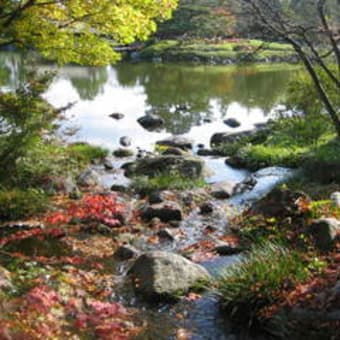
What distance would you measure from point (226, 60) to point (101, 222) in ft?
199

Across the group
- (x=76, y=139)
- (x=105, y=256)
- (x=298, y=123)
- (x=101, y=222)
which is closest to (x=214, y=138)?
(x=298, y=123)

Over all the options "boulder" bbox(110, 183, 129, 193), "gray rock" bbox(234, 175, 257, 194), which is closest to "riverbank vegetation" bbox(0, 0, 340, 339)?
"boulder" bbox(110, 183, 129, 193)

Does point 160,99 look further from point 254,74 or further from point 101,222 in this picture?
point 101,222

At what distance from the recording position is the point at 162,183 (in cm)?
1652

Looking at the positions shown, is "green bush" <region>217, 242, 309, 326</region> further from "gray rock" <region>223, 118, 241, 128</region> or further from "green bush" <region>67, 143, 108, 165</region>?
"gray rock" <region>223, 118, 241, 128</region>

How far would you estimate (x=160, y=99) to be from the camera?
41.1m

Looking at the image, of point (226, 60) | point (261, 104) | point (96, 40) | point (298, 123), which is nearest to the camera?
point (96, 40)

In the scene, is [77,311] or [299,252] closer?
[77,311]

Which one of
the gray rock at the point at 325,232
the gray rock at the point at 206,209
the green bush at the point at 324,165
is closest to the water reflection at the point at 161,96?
the gray rock at the point at 206,209

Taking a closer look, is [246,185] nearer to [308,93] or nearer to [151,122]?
[308,93]

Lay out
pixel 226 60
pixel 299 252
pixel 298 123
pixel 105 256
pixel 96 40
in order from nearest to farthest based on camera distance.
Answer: pixel 299 252 < pixel 105 256 < pixel 96 40 < pixel 298 123 < pixel 226 60

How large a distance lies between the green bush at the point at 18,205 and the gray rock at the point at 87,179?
397 cm

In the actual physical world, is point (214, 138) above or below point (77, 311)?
below

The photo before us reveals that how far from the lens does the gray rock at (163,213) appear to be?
44.8 ft
